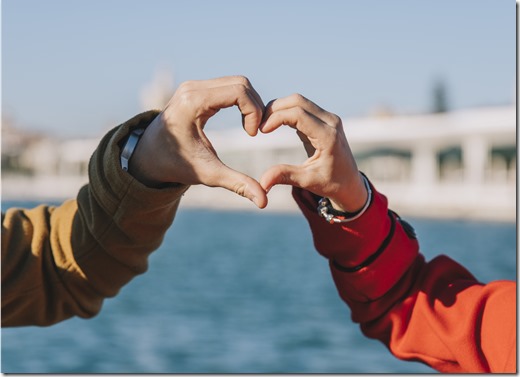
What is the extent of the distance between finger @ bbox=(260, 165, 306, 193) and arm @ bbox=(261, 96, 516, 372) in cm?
9

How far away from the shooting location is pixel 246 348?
8.45 meters

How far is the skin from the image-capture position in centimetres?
117

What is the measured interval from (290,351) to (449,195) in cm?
2497

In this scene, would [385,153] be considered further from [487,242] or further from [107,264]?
[107,264]

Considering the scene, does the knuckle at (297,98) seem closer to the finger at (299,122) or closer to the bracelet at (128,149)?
the finger at (299,122)

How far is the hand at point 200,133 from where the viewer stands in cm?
117

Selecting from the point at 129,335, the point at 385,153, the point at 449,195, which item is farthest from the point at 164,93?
the point at 129,335

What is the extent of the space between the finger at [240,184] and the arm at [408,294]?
0.61 feet

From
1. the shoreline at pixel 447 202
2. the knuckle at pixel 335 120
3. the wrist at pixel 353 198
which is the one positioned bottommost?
the shoreline at pixel 447 202

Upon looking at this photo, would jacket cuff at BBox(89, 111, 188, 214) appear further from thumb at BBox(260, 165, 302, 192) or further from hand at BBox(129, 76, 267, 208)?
thumb at BBox(260, 165, 302, 192)

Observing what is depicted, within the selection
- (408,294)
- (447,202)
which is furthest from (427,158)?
(408,294)

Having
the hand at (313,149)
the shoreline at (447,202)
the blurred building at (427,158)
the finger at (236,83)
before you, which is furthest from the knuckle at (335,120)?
the shoreline at (447,202)

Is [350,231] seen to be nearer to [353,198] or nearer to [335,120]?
[353,198]

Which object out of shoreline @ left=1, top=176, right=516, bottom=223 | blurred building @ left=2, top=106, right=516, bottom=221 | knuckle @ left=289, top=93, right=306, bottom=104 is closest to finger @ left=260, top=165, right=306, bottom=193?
knuckle @ left=289, top=93, right=306, bottom=104
